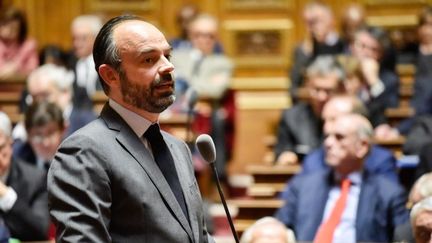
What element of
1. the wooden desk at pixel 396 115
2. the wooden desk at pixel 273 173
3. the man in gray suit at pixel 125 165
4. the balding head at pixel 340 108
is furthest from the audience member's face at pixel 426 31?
the man in gray suit at pixel 125 165

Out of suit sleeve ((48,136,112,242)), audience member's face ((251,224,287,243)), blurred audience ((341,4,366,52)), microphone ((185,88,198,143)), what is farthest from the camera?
blurred audience ((341,4,366,52))

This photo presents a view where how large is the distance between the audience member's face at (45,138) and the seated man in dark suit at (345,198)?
1.11m

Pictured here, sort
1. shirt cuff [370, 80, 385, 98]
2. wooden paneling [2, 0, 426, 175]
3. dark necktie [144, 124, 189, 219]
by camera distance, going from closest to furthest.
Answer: dark necktie [144, 124, 189, 219] → shirt cuff [370, 80, 385, 98] → wooden paneling [2, 0, 426, 175]

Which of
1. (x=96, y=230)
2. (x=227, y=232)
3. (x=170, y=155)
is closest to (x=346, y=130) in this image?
(x=227, y=232)

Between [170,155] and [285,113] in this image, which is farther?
[285,113]

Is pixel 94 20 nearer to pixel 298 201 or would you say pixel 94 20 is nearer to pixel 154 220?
pixel 298 201

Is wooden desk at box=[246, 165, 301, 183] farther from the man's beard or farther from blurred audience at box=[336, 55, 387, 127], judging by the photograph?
the man's beard

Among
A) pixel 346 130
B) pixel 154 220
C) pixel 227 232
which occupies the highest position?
pixel 154 220

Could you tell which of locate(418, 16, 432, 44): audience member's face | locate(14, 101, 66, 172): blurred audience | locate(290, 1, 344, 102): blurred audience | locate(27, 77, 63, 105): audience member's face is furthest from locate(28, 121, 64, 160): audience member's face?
locate(418, 16, 432, 44): audience member's face

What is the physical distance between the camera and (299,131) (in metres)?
5.41

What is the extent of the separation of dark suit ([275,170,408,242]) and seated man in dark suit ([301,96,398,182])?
133mm

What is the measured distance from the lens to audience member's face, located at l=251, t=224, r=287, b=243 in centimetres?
333

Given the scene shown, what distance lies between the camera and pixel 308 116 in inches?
213

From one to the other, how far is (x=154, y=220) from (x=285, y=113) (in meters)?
3.64
